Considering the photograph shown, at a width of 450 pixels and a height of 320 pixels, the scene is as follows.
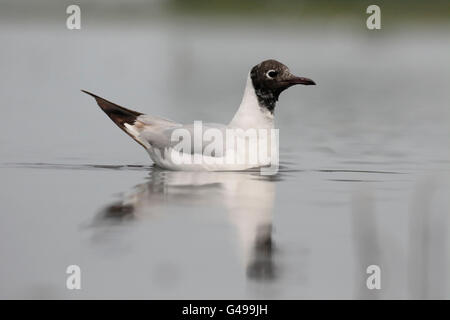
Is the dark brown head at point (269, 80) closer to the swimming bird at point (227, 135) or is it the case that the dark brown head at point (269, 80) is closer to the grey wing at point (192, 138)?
the swimming bird at point (227, 135)

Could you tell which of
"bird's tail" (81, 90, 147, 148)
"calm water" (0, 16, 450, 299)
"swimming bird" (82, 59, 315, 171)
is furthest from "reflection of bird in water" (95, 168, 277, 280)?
"bird's tail" (81, 90, 147, 148)

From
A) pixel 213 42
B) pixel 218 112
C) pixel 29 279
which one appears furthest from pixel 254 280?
pixel 213 42

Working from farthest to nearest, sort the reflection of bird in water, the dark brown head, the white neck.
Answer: the dark brown head → the white neck → the reflection of bird in water

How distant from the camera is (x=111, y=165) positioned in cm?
1016

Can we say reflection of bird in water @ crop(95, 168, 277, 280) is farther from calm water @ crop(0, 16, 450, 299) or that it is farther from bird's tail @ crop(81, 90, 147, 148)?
bird's tail @ crop(81, 90, 147, 148)

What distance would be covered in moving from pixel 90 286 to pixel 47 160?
15.3 ft

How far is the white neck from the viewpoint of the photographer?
982 cm

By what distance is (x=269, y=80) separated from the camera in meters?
9.97

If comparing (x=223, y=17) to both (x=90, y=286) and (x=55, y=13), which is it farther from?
(x=90, y=286)

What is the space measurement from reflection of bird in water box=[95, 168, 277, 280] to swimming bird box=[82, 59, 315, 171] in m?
0.12

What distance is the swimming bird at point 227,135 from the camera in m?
9.41

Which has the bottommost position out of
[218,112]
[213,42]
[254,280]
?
[254,280]

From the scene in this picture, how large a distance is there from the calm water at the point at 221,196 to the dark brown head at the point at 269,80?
709mm

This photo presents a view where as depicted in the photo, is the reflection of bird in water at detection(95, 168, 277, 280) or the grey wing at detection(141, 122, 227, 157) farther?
the grey wing at detection(141, 122, 227, 157)
